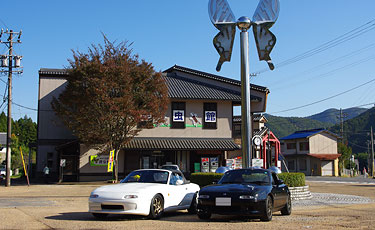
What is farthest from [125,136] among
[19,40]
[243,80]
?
[243,80]

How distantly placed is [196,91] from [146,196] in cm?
2581

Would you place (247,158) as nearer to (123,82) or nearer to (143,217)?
(143,217)

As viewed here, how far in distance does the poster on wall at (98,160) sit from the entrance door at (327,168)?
42564mm

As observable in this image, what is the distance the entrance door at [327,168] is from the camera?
213 feet

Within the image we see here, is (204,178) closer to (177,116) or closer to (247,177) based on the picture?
(247,177)

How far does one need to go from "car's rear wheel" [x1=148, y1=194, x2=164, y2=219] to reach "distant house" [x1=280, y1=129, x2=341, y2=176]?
57908 millimetres

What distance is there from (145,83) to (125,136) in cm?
411

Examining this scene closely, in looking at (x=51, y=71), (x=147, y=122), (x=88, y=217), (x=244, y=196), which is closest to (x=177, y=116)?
(x=147, y=122)

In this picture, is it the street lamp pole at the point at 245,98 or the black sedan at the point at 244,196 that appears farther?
the street lamp pole at the point at 245,98

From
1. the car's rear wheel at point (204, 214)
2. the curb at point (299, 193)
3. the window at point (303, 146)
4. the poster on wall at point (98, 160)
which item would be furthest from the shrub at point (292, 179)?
the window at point (303, 146)

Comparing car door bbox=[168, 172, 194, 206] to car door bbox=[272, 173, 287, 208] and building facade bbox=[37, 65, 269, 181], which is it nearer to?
car door bbox=[272, 173, 287, 208]

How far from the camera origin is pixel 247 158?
56.9ft

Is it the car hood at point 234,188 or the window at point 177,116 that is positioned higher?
the window at point 177,116

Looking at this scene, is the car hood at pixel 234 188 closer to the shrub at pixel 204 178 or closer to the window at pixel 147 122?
the shrub at pixel 204 178
